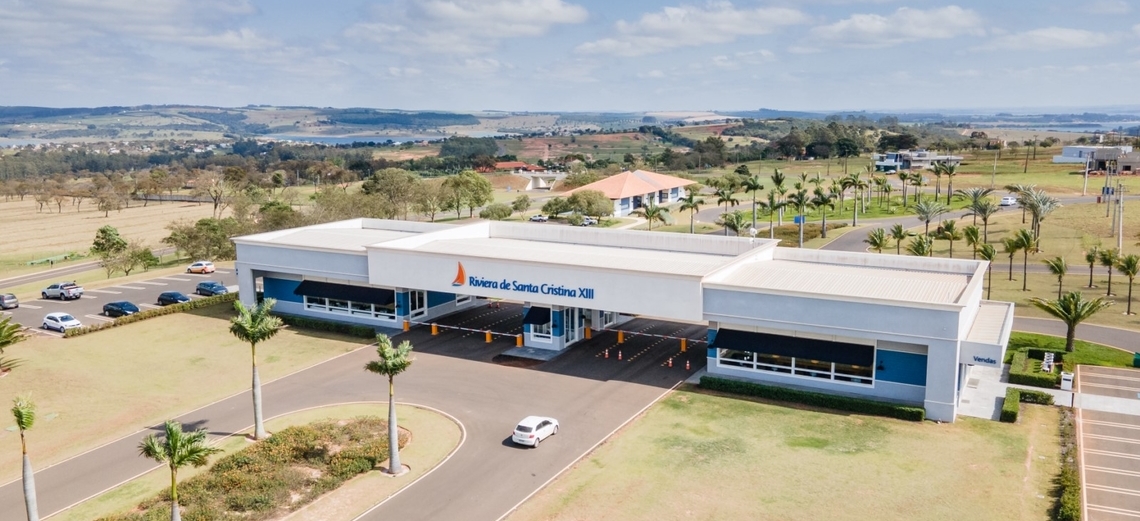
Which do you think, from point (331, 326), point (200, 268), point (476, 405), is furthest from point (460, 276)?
point (200, 268)

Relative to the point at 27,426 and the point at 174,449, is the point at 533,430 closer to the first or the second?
the point at 174,449

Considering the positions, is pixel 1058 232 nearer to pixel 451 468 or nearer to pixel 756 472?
pixel 756 472

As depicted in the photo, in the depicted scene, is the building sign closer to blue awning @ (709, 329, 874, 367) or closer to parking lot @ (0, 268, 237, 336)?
blue awning @ (709, 329, 874, 367)

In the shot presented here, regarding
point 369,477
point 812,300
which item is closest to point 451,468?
point 369,477

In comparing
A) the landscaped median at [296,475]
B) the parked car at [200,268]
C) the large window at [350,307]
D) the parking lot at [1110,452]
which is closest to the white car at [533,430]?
the landscaped median at [296,475]

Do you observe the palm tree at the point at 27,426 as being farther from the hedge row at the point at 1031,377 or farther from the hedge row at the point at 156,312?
the hedge row at the point at 1031,377
